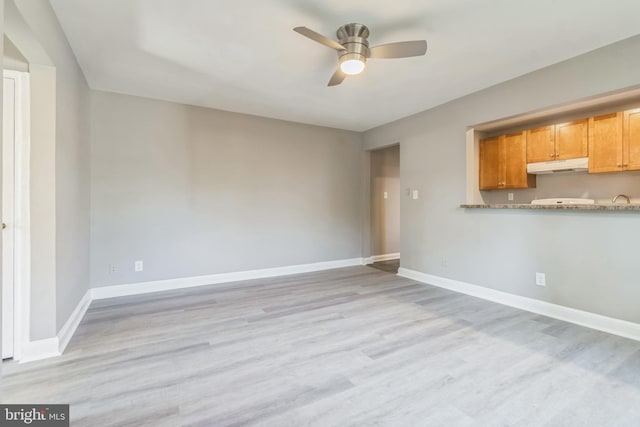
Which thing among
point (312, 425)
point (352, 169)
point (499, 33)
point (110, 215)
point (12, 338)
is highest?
point (499, 33)

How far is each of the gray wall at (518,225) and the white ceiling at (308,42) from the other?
23 cm

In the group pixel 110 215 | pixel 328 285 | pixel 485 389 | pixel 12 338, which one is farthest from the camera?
pixel 328 285

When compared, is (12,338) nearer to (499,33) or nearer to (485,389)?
(485,389)

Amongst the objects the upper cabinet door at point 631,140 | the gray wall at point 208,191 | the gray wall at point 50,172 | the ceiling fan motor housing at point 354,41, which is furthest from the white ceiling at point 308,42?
the upper cabinet door at point 631,140

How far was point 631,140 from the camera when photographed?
123 inches

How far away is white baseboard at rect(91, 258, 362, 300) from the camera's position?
11.4ft

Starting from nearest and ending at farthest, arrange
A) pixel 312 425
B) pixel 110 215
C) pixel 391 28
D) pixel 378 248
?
pixel 312 425, pixel 391 28, pixel 110 215, pixel 378 248

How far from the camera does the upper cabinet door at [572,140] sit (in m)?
3.51

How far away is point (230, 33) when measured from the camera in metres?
2.34

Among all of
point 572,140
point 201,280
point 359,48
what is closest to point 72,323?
point 201,280

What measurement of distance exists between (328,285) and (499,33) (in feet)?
10.7

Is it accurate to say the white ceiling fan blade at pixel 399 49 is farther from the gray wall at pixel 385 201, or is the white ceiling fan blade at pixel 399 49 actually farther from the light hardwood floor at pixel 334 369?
the gray wall at pixel 385 201

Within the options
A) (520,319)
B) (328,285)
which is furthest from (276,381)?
(520,319)

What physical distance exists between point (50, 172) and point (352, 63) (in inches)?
94.9
